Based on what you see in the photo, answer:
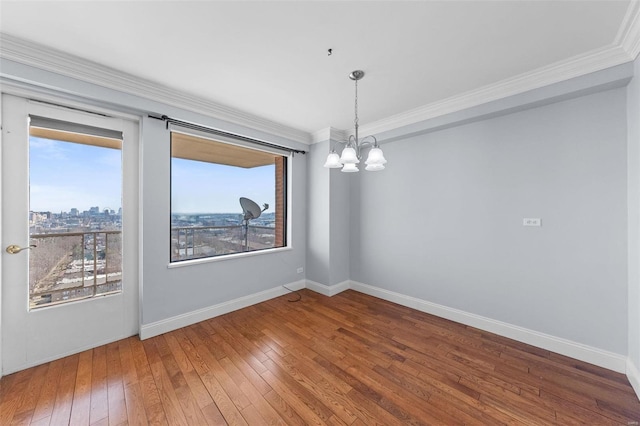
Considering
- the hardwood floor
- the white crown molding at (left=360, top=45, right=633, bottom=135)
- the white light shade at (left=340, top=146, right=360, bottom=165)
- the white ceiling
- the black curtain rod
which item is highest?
the white ceiling

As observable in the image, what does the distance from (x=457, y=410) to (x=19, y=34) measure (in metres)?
4.17

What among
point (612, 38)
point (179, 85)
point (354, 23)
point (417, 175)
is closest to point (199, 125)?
point (179, 85)

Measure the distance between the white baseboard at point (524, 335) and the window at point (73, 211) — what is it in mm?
3565

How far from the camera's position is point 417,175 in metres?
3.37

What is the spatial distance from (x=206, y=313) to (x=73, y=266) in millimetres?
1394

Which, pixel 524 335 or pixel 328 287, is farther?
pixel 328 287

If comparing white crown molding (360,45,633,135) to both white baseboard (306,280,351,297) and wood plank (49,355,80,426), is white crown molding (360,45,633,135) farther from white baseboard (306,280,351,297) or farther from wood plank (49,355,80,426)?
wood plank (49,355,80,426)

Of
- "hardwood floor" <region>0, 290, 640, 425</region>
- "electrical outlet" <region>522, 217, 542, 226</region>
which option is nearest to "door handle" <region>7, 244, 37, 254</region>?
"hardwood floor" <region>0, 290, 640, 425</region>

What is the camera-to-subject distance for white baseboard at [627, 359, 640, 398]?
1.80m

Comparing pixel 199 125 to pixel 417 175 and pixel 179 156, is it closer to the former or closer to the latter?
pixel 179 156

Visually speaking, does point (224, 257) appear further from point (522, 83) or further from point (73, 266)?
point (522, 83)

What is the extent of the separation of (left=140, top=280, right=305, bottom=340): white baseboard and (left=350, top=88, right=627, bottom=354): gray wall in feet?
5.92

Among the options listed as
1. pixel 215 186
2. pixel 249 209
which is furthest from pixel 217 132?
pixel 249 209

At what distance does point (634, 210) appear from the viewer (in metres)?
1.93
